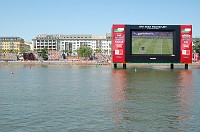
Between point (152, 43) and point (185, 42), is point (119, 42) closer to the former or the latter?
point (152, 43)

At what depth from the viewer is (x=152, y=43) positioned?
77.8 m

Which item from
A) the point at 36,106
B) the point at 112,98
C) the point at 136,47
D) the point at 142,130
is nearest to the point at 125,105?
the point at 112,98

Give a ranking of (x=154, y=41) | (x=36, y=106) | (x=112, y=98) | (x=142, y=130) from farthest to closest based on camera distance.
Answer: (x=154, y=41)
(x=112, y=98)
(x=36, y=106)
(x=142, y=130)

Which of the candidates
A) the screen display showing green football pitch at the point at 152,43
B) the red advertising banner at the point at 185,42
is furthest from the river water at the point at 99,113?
the red advertising banner at the point at 185,42

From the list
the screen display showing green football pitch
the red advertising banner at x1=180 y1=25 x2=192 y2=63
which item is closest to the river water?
the screen display showing green football pitch

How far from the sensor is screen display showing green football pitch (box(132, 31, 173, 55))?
77.8 m

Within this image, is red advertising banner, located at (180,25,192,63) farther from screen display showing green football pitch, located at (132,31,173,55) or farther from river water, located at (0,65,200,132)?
river water, located at (0,65,200,132)

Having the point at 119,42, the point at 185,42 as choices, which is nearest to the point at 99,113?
the point at 119,42

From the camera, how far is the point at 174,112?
20641 millimetres

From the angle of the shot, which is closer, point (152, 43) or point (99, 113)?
point (99, 113)

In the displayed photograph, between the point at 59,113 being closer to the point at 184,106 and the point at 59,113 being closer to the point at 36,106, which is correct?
the point at 36,106

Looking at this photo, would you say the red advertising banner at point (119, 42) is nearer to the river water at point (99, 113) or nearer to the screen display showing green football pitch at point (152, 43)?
the screen display showing green football pitch at point (152, 43)

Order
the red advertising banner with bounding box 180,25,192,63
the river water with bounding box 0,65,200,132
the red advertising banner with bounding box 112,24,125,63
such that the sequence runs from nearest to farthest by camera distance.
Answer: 1. the river water with bounding box 0,65,200,132
2. the red advertising banner with bounding box 112,24,125,63
3. the red advertising banner with bounding box 180,25,192,63

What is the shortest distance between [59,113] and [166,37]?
61.9 metres
